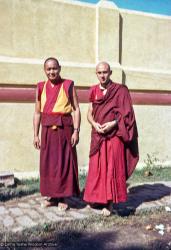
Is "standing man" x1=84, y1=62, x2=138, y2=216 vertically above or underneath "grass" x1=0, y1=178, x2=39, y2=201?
above

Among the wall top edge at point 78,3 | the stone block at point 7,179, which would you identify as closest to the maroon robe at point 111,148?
the stone block at point 7,179

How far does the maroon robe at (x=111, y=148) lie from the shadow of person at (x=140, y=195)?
0.40 m

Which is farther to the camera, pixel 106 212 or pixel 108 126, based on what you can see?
pixel 106 212

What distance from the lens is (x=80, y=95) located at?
7652 mm

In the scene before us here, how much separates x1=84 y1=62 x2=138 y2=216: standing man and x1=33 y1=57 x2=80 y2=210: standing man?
0.27 metres

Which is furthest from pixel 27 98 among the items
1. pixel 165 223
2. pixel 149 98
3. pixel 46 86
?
pixel 165 223

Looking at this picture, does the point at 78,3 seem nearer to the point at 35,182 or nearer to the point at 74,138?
the point at 35,182

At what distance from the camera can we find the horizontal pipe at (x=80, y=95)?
6957 mm

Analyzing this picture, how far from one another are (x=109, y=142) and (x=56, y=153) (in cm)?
69

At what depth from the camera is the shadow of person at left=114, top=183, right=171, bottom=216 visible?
17.0 feet

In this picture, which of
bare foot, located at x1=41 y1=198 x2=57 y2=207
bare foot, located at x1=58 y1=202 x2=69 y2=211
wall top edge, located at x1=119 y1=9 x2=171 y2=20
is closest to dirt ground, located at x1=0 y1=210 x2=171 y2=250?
bare foot, located at x1=58 y1=202 x2=69 y2=211

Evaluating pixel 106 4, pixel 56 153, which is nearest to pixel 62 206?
pixel 56 153

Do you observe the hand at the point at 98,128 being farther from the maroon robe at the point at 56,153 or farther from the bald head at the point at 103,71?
the bald head at the point at 103,71

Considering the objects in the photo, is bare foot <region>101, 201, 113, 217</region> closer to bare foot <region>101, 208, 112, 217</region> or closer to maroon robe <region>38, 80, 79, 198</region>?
bare foot <region>101, 208, 112, 217</region>
